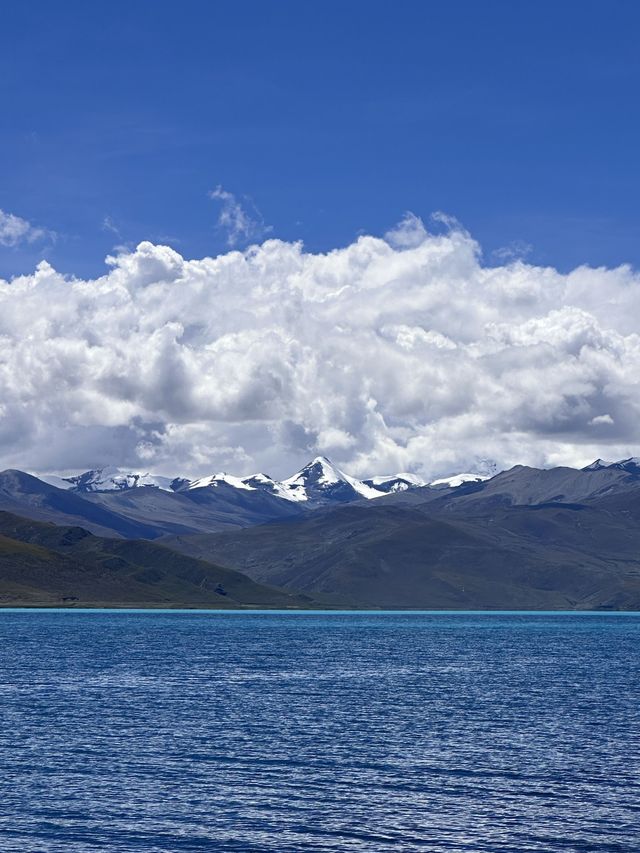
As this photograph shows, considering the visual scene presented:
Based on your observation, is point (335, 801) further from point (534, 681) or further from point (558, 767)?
point (534, 681)

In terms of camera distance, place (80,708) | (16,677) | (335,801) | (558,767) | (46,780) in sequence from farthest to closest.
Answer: (16,677) → (80,708) → (558,767) → (46,780) → (335,801)

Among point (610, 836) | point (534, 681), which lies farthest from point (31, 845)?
point (534, 681)

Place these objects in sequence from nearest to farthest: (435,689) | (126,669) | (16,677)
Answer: (435,689)
(16,677)
(126,669)

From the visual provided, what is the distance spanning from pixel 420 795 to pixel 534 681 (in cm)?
10092

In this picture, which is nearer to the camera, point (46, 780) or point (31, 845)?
point (31, 845)

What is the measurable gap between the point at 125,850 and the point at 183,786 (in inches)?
707

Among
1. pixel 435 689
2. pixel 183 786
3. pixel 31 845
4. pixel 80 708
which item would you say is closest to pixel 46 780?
pixel 183 786

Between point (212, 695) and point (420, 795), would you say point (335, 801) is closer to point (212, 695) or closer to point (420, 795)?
point (420, 795)

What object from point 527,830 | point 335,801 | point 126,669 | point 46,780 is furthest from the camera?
point 126,669

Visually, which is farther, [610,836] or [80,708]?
[80,708]

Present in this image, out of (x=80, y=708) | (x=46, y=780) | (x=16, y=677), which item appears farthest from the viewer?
(x=16, y=677)

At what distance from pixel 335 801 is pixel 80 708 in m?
A: 58.0

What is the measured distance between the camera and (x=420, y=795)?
254ft

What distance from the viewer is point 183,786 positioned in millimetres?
80062
